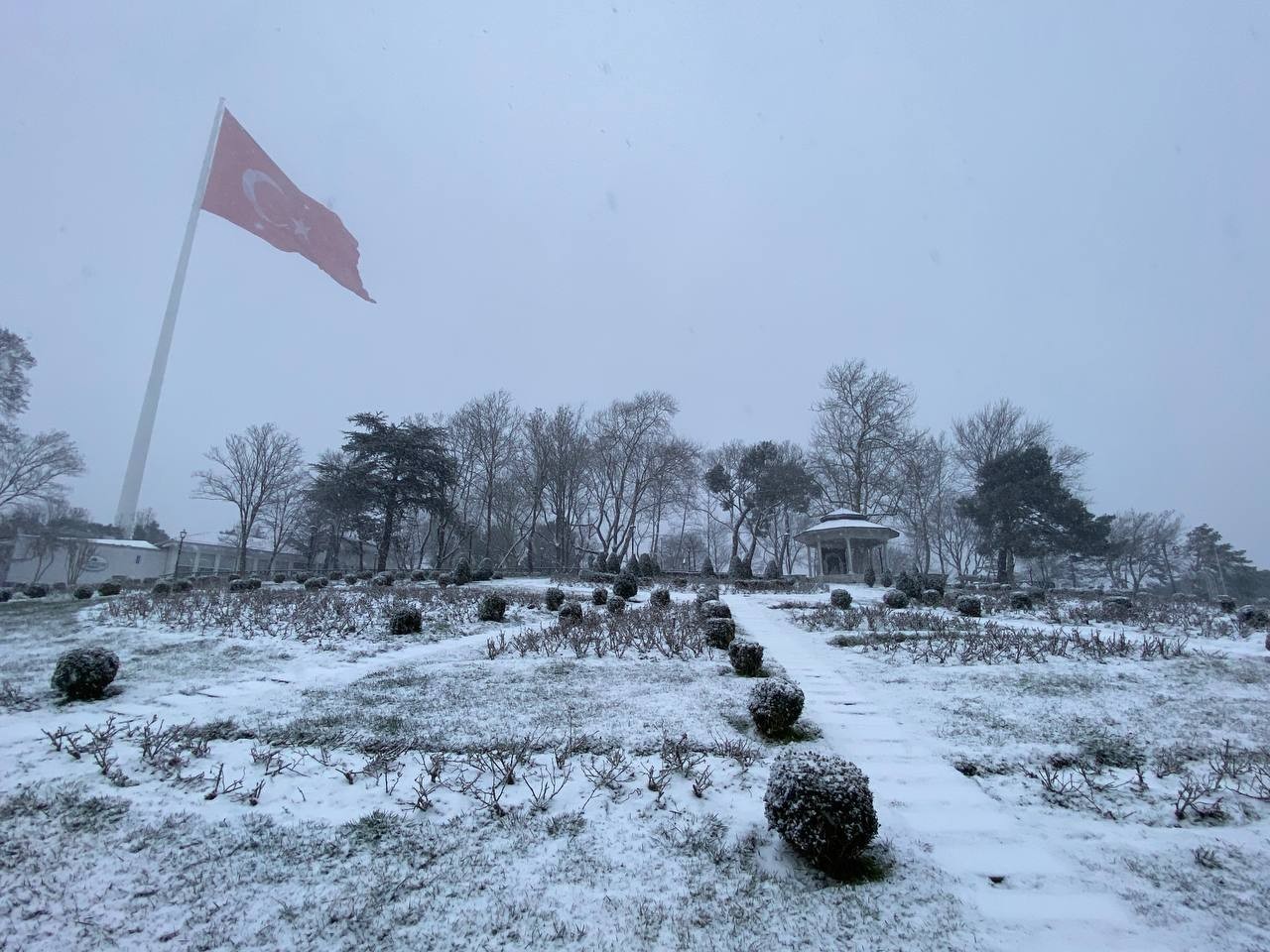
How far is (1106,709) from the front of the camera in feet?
20.2

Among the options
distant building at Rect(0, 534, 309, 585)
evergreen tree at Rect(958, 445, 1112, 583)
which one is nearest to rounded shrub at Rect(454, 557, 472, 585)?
distant building at Rect(0, 534, 309, 585)

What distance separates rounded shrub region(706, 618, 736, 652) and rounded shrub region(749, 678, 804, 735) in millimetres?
3843

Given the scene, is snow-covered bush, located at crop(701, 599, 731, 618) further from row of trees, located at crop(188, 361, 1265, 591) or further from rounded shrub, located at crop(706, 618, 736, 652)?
row of trees, located at crop(188, 361, 1265, 591)

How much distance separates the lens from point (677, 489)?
1483 inches

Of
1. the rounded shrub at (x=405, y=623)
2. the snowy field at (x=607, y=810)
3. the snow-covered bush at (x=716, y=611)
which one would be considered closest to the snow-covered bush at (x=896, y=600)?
the snow-covered bush at (x=716, y=611)

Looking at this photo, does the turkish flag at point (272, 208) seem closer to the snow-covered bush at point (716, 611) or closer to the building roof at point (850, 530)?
the snow-covered bush at point (716, 611)

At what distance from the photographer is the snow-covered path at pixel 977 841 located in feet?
8.86

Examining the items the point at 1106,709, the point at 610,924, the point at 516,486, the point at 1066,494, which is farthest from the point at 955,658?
the point at 516,486

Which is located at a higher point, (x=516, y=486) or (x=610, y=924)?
(x=516, y=486)

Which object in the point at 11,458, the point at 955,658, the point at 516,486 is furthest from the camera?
the point at 516,486

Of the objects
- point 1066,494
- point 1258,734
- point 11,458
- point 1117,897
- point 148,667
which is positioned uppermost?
point 1066,494

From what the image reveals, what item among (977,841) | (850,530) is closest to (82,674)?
(977,841)

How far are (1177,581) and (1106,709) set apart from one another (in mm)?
55056

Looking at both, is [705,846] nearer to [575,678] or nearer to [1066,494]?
[575,678]
